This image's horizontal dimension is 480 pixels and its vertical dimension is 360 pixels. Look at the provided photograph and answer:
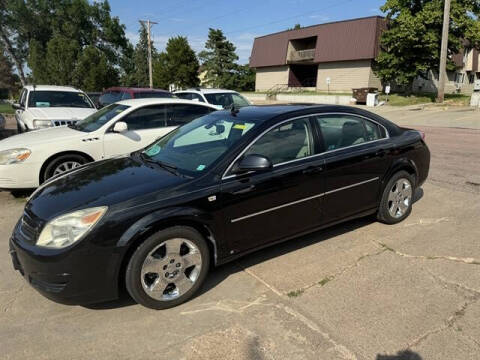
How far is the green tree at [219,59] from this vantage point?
173 feet

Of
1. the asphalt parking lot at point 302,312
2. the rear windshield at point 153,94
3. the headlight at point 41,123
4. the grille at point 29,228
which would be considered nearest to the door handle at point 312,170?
the asphalt parking lot at point 302,312

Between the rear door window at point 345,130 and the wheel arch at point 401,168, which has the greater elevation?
the rear door window at point 345,130

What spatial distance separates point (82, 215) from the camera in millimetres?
2885

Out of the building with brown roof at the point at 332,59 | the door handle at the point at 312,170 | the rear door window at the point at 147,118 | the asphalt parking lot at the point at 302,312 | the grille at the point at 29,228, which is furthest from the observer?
the building with brown roof at the point at 332,59

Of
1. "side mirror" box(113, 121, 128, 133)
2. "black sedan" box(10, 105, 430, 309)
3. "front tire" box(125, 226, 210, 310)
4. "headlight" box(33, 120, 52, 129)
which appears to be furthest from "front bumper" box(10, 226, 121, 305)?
"headlight" box(33, 120, 52, 129)

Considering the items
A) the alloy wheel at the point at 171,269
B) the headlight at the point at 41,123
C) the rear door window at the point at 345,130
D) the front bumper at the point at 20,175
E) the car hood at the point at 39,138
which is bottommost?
the alloy wheel at the point at 171,269

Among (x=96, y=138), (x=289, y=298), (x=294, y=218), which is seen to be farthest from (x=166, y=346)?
(x=96, y=138)

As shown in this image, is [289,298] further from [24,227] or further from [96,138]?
[96,138]

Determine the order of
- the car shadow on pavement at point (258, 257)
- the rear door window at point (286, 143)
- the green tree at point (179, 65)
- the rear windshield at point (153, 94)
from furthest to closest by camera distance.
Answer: the green tree at point (179, 65) < the rear windshield at point (153, 94) < the rear door window at point (286, 143) < the car shadow on pavement at point (258, 257)

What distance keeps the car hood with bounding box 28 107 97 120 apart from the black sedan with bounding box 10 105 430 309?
17.2 feet

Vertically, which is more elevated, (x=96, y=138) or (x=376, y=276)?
(x=96, y=138)

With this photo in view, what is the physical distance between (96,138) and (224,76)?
1910 inches

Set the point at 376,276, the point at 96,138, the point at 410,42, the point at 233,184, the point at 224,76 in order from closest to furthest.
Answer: the point at 233,184 < the point at 376,276 < the point at 96,138 < the point at 410,42 < the point at 224,76

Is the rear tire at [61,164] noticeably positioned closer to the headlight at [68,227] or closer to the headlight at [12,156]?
the headlight at [12,156]
